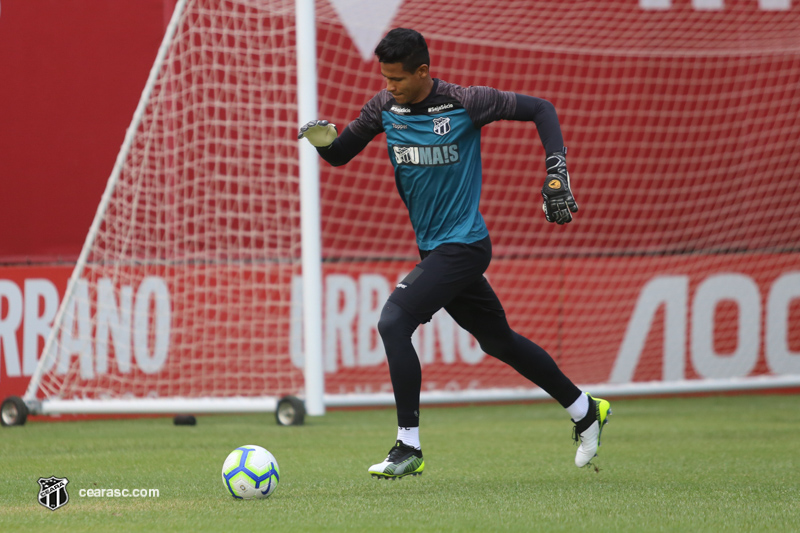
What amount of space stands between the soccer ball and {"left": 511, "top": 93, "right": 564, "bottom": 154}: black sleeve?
168 cm

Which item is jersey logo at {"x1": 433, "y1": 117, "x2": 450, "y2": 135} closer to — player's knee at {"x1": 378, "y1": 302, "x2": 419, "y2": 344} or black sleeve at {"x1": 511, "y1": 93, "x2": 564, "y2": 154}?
black sleeve at {"x1": 511, "y1": 93, "x2": 564, "y2": 154}

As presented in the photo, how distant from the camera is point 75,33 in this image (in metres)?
9.23

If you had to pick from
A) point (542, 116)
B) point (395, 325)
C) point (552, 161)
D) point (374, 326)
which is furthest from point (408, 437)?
point (374, 326)

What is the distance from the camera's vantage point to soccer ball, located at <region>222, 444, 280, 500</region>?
14.0 ft

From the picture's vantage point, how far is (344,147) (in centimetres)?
503

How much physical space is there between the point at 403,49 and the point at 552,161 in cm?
73

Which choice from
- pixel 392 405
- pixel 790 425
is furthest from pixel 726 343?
pixel 392 405

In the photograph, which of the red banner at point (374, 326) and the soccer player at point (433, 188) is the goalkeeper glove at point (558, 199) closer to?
the soccer player at point (433, 188)

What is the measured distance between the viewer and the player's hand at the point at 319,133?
4.90 metres

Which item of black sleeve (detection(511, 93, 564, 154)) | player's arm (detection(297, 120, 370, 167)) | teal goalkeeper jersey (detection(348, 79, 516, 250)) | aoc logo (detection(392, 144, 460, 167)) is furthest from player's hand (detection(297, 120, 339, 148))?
black sleeve (detection(511, 93, 564, 154))

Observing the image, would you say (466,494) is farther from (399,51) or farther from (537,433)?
(537,433)

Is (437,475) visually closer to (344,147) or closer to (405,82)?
(344,147)

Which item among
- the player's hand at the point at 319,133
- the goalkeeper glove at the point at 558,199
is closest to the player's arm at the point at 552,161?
the goalkeeper glove at the point at 558,199

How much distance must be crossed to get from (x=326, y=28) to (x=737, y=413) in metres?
4.50
